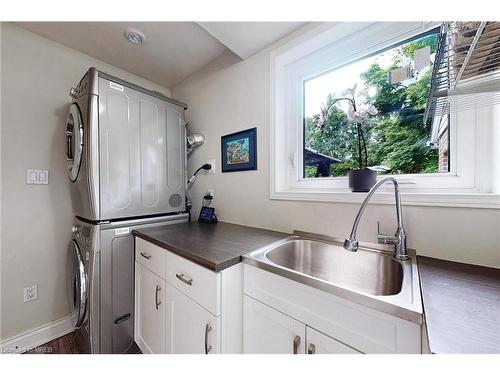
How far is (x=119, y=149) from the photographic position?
1295mm

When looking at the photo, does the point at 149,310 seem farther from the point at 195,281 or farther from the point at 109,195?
the point at 109,195

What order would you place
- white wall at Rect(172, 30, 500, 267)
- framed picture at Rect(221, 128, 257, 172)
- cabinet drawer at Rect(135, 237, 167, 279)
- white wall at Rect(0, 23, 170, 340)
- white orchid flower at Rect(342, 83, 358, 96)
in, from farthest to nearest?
framed picture at Rect(221, 128, 257, 172), white wall at Rect(0, 23, 170, 340), white orchid flower at Rect(342, 83, 358, 96), cabinet drawer at Rect(135, 237, 167, 279), white wall at Rect(172, 30, 500, 267)

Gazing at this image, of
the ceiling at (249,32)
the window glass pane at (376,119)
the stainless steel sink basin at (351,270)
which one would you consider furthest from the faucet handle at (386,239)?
the ceiling at (249,32)

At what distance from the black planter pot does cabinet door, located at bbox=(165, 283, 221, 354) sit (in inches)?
36.1

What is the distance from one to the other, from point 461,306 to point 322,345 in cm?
42

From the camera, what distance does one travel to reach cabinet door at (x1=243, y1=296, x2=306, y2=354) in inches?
28.4

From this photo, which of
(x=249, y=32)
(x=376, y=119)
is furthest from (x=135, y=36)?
(x=376, y=119)

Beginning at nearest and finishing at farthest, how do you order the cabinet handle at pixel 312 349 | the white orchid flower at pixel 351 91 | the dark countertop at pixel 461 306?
the dark countertop at pixel 461 306, the cabinet handle at pixel 312 349, the white orchid flower at pixel 351 91

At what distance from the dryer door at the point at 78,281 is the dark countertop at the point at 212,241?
395 millimetres

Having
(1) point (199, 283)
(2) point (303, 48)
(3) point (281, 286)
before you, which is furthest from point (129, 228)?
(2) point (303, 48)

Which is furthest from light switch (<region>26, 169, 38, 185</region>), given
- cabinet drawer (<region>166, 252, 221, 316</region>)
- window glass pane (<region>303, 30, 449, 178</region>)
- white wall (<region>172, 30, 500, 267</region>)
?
window glass pane (<region>303, 30, 449, 178</region>)

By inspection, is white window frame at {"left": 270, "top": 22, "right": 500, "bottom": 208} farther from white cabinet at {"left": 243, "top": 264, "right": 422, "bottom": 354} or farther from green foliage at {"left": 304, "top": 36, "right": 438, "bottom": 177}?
white cabinet at {"left": 243, "top": 264, "right": 422, "bottom": 354}

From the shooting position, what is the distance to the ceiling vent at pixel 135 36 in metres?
1.46

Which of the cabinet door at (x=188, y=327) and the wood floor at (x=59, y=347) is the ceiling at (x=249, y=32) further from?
the wood floor at (x=59, y=347)
